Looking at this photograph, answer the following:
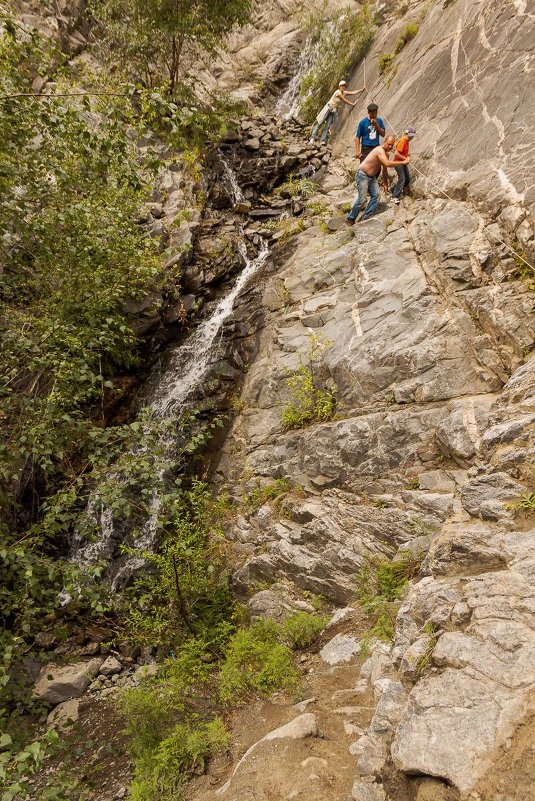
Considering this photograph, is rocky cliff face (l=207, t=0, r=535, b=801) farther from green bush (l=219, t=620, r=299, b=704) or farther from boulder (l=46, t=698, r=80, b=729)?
boulder (l=46, t=698, r=80, b=729)

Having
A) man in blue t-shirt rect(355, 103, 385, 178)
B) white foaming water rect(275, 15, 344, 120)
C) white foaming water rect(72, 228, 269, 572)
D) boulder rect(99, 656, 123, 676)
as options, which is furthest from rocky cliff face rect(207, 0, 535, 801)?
white foaming water rect(275, 15, 344, 120)

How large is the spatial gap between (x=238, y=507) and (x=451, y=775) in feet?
20.9

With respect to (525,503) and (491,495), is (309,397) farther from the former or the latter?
(525,503)

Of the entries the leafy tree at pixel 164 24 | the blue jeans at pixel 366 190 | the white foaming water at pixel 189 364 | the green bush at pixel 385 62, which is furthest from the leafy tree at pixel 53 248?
the green bush at pixel 385 62

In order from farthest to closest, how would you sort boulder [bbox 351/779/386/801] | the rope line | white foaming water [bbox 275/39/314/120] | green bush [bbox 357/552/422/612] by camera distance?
white foaming water [bbox 275/39/314/120] < the rope line < green bush [bbox 357/552/422/612] < boulder [bbox 351/779/386/801]

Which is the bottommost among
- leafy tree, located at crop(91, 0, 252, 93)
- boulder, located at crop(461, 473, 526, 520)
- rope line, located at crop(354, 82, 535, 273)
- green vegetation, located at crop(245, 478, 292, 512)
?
green vegetation, located at crop(245, 478, 292, 512)

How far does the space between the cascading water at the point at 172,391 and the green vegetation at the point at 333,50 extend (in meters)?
9.57

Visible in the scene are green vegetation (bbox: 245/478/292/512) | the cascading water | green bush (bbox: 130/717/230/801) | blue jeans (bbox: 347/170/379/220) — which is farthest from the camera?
blue jeans (bbox: 347/170/379/220)

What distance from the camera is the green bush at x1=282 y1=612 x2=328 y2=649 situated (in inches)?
227

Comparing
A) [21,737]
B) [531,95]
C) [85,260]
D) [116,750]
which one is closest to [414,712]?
[116,750]

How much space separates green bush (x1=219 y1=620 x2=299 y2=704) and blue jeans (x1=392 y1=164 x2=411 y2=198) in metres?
9.59

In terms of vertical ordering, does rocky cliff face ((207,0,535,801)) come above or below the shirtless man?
below

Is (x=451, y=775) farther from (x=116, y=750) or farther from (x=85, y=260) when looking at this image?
(x=85, y=260)

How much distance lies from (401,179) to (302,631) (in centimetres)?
954
